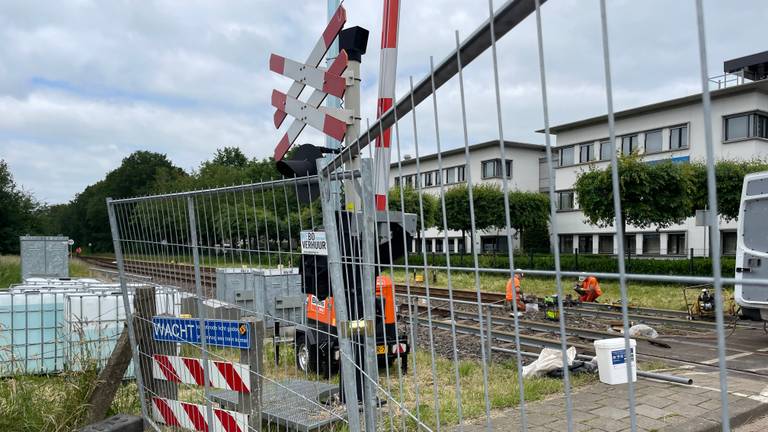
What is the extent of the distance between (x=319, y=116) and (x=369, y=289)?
7.97 feet

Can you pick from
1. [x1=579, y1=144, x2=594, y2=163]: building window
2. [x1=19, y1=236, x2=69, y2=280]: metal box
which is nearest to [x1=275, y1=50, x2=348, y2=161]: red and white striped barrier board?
[x1=19, y1=236, x2=69, y2=280]: metal box

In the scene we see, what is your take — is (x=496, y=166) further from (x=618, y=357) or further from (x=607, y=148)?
(x=607, y=148)

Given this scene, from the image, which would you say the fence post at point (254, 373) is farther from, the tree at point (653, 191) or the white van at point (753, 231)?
the tree at point (653, 191)

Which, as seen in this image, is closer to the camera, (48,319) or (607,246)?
(607,246)

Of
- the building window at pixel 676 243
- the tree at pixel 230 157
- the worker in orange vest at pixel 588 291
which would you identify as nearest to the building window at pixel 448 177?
the worker in orange vest at pixel 588 291

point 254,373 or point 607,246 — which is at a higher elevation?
point 607,246

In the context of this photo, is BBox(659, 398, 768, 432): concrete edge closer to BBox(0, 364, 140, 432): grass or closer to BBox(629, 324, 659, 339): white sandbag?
BBox(629, 324, 659, 339): white sandbag

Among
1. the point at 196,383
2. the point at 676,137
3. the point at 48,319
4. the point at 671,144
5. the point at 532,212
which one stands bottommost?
the point at 196,383

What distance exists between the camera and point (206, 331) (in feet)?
13.0

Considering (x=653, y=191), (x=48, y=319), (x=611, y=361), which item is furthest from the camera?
(x=653, y=191)

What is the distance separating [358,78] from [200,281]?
2267 mm

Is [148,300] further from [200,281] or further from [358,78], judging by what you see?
[358,78]

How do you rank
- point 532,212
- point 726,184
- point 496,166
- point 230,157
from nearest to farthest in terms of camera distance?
point 496,166 → point 726,184 → point 532,212 → point 230,157

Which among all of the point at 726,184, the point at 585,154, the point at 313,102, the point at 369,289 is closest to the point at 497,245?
the point at 369,289
